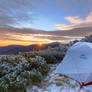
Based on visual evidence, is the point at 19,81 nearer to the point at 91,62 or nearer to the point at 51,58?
the point at 91,62

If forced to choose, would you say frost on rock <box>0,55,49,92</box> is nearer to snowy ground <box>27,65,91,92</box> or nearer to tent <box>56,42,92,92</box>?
snowy ground <box>27,65,91,92</box>

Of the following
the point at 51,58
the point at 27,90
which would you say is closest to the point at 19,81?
the point at 27,90

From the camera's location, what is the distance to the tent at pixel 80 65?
248 centimetres

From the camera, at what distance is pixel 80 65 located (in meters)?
2.79

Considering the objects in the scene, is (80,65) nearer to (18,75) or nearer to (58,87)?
(58,87)

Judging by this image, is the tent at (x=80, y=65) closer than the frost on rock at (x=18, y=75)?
No

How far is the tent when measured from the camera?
8.12 feet

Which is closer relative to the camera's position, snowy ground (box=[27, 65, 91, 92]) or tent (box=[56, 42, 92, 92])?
snowy ground (box=[27, 65, 91, 92])

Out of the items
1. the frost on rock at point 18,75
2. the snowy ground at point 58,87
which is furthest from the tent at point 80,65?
the frost on rock at point 18,75

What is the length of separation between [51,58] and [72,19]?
11.0 ft

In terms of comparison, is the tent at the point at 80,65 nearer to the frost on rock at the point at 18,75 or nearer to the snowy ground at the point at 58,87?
the snowy ground at the point at 58,87

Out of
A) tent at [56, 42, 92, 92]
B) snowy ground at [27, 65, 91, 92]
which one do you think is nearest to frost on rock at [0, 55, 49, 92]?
snowy ground at [27, 65, 91, 92]

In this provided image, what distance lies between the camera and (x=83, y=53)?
2875 millimetres

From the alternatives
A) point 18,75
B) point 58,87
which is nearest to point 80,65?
point 58,87
